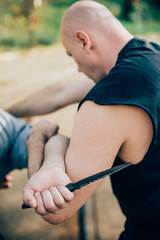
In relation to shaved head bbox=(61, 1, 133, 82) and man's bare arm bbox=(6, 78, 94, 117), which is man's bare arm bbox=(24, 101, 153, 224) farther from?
man's bare arm bbox=(6, 78, 94, 117)

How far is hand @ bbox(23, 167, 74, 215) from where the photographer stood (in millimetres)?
798

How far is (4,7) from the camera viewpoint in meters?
5.85

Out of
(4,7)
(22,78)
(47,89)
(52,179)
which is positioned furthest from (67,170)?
(4,7)

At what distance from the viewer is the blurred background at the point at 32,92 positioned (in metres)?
2.13

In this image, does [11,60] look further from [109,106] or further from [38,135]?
[109,106]

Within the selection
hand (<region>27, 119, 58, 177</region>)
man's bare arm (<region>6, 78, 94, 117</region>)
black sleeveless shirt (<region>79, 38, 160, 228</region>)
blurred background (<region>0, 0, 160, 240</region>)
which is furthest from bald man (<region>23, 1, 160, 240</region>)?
blurred background (<region>0, 0, 160, 240</region>)

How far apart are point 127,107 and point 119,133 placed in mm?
93

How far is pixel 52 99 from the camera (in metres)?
2.11

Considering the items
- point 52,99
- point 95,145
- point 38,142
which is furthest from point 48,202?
point 52,99

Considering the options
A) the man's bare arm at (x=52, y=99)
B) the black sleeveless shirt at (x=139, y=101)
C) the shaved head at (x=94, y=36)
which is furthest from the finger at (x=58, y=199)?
the man's bare arm at (x=52, y=99)

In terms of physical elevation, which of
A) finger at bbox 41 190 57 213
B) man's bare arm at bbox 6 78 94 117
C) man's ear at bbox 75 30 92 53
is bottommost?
man's bare arm at bbox 6 78 94 117

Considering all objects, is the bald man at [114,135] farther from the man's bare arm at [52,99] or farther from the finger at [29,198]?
the man's bare arm at [52,99]

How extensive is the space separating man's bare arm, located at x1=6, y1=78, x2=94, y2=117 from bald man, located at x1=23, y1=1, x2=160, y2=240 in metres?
0.79

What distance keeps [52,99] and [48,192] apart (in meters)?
1.35
